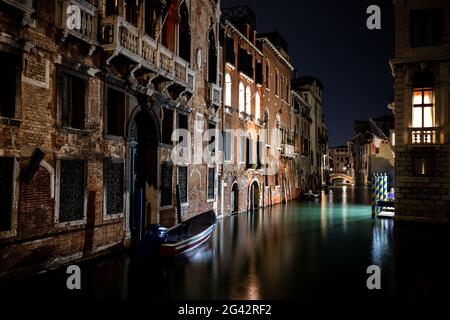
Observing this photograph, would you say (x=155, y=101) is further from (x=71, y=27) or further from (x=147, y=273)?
(x=147, y=273)

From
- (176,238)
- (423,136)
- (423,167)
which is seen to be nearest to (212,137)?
(176,238)

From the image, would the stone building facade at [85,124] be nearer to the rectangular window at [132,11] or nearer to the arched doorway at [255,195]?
the rectangular window at [132,11]

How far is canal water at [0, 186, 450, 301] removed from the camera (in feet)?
25.6

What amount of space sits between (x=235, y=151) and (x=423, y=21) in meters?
10.7

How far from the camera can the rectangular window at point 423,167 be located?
57.6 feet

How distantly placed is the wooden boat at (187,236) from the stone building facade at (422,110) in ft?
31.7

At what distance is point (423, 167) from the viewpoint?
17.7m

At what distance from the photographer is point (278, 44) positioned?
3216cm

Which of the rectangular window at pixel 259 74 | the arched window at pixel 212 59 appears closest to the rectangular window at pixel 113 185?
the arched window at pixel 212 59

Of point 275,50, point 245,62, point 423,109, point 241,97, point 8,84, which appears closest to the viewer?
point 8,84

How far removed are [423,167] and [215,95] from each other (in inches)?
382

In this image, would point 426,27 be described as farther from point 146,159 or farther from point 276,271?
point 276,271

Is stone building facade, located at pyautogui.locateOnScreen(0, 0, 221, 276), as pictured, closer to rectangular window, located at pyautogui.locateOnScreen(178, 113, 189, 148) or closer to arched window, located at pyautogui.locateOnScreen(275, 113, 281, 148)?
rectangular window, located at pyautogui.locateOnScreen(178, 113, 189, 148)

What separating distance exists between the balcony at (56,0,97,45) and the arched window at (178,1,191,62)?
5.98 meters
